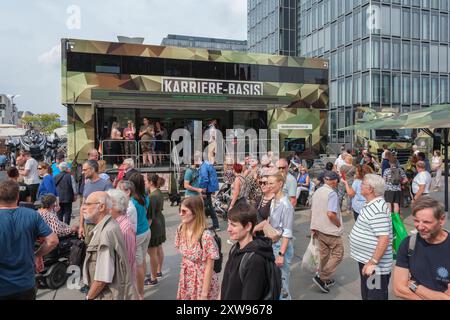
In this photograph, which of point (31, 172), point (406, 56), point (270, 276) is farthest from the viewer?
point (406, 56)

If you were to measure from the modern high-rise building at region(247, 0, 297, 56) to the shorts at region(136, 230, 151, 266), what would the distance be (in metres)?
51.5

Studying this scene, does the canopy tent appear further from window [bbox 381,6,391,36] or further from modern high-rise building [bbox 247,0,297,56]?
modern high-rise building [bbox 247,0,297,56]

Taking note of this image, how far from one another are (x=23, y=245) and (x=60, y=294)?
227 cm

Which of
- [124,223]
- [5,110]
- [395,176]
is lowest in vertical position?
[124,223]

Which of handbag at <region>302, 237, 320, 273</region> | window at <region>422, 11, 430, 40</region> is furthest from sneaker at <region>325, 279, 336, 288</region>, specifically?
window at <region>422, 11, 430, 40</region>

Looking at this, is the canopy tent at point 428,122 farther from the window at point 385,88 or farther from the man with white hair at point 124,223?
the window at point 385,88

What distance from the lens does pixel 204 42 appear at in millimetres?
111562

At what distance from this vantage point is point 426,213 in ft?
8.43

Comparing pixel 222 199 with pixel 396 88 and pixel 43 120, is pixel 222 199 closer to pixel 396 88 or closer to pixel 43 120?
pixel 396 88

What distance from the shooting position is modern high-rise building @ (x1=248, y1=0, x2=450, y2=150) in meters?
39.0

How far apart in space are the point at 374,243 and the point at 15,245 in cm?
328

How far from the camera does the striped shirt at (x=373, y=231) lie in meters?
3.51

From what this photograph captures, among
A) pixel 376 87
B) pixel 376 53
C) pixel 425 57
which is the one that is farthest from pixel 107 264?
pixel 425 57
